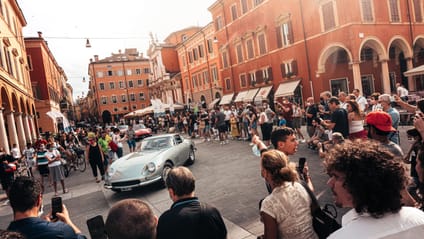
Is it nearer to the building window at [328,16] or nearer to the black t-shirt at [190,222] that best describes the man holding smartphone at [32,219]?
the black t-shirt at [190,222]

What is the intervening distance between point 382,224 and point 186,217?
55.4 inches

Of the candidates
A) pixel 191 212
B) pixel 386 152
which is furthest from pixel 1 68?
pixel 386 152

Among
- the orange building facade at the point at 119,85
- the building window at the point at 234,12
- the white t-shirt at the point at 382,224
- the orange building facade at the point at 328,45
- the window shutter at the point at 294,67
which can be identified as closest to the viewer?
the white t-shirt at the point at 382,224

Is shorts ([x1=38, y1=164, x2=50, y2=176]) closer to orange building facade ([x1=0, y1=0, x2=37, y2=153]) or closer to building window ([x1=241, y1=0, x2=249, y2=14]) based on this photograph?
orange building facade ([x1=0, y1=0, x2=37, y2=153])

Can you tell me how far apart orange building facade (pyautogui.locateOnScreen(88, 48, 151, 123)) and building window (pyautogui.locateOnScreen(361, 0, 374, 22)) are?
55061 mm

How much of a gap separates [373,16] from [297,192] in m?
22.0

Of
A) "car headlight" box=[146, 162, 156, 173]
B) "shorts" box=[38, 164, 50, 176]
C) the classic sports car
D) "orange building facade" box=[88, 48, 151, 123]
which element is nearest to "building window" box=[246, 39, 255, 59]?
the classic sports car

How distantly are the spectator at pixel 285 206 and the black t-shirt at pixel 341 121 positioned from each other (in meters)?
3.96

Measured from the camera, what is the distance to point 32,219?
2.31m

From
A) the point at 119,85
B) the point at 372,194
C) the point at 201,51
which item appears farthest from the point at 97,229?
the point at 119,85

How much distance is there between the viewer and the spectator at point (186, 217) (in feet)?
7.27

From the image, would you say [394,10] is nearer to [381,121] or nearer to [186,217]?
[381,121]

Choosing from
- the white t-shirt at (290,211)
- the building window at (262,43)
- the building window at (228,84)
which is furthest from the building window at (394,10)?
the white t-shirt at (290,211)

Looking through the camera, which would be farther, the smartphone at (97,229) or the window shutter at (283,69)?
the window shutter at (283,69)
